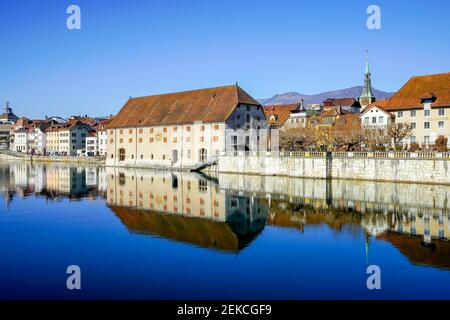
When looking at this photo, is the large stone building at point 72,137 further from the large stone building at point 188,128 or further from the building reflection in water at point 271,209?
the building reflection in water at point 271,209

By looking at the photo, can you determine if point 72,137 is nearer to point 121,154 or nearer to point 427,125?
point 121,154

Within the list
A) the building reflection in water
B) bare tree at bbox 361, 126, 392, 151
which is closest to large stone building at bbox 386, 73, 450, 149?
bare tree at bbox 361, 126, 392, 151

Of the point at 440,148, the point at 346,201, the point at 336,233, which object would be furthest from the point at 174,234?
the point at 440,148

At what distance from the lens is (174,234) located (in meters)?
23.1

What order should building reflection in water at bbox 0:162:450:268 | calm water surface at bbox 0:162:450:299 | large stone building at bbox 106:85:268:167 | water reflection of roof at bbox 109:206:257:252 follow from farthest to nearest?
1. large stone building at bbox 106:85:268:167
2. building reflection in water at bbox 0:162:450:268
3. water reflection of roof at bbox 109:206:257:252
4. calm water surface at bbox 0:162:450:299

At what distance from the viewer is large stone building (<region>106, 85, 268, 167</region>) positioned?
6975 centimetres

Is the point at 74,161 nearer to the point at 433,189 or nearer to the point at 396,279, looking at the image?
the point at 433,189

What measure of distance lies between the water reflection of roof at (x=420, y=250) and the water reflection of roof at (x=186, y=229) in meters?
6.75

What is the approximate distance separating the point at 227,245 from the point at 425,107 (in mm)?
50137

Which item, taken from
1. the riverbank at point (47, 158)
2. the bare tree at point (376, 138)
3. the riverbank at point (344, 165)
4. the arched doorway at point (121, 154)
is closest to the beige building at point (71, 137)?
the riverbank at point (47, 158)

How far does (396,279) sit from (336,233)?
7958 mm

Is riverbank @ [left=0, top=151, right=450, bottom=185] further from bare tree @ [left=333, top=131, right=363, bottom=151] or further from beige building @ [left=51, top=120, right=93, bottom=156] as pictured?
beige building @ [left=51, top=120, right=93, bottom=156]

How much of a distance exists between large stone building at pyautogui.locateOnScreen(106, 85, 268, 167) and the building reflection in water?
798 inches

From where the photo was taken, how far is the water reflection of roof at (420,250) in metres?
17.6
